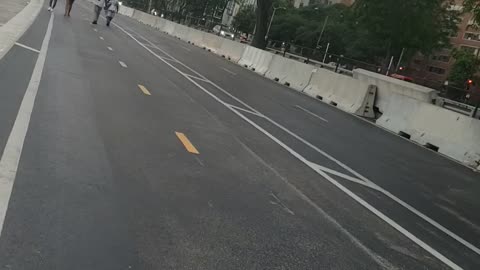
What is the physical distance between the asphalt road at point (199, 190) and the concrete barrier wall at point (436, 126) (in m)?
1.51

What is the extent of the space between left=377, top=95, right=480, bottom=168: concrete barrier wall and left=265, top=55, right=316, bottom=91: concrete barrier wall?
6678 millimetres

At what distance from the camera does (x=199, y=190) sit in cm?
686

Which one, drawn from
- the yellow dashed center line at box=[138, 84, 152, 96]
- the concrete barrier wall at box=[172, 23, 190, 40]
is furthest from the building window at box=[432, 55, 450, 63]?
the yellow dashed center line at box=[138, 84, 152, 96]

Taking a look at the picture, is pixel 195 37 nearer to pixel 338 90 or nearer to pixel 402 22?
pixel 338 90

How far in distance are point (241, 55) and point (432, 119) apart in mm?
19694

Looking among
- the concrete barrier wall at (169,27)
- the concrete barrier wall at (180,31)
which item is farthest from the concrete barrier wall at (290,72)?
the concrete barrier wall at (169,27)

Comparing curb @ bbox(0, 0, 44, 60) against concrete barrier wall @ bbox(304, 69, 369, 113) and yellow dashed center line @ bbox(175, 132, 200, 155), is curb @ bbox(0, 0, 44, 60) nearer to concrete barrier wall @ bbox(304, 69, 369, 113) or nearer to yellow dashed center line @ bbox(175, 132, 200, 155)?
yellow dashed center line @ bbox(175, 132, 200, 155)

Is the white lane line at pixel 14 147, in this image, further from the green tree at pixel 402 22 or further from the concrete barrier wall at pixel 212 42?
the green tree at pixel 402 22

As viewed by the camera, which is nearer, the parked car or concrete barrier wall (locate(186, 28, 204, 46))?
concrete barrier wall (locate(186, 28, 204, 46))

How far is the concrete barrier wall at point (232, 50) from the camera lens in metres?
36.7

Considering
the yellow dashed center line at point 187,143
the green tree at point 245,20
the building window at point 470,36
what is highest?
the building window at point 470,36

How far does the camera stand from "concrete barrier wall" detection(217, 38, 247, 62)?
36719 mm

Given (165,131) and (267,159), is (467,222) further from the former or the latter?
(165,131)

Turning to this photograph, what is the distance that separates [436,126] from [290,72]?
39.3 ft
